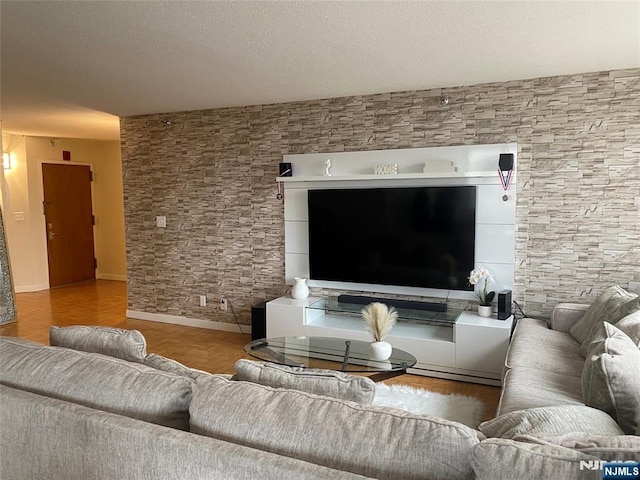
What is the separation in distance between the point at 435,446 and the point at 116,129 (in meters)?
6.79

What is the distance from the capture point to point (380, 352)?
3066 mm

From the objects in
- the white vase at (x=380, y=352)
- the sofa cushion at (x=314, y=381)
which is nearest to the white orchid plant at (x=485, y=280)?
the white vase at (x=380, y=352)

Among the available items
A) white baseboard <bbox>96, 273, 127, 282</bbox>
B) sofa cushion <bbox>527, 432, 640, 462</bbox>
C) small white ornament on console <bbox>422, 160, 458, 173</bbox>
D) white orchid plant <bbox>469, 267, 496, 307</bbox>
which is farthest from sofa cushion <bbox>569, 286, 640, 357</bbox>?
white baseboard <bbox>96, 273, 127, 282</bbox>

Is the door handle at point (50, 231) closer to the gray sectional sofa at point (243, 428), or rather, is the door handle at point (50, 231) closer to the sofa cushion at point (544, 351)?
the gray sectional sofa at point (243, 428)

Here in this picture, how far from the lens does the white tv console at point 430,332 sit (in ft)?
12.0

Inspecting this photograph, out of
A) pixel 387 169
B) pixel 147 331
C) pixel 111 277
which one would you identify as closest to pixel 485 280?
pixel 387 169

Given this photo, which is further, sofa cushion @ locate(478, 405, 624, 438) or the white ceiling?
the white ceiling

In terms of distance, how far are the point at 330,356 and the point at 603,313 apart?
1818 millimetres

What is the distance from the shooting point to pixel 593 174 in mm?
3709

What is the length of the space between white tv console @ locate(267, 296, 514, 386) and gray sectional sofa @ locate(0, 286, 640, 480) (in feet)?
5.62

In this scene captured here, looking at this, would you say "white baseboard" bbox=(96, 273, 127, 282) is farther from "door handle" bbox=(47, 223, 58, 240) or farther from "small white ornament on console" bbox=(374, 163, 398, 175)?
"small white ornament on console" bbox=(374, 163, 398, 175)

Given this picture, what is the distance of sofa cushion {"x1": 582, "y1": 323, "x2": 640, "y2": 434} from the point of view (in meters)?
1.75

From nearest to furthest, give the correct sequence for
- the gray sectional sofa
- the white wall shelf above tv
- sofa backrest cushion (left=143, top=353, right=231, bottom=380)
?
the gray sectional sofa, sofa backrest cushion (left=143, top=353, right=231, bottom=380), the white wall shelf above tv

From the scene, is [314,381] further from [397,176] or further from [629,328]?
[397,176]
